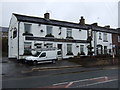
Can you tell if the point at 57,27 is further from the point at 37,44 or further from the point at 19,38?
the point at 19,38

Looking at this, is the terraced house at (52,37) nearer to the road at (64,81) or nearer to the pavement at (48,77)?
the pavement at (48,77)

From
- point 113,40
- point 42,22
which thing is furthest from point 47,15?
point 113,40

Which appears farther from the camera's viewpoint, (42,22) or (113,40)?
(113,40)

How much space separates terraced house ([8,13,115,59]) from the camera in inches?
1109

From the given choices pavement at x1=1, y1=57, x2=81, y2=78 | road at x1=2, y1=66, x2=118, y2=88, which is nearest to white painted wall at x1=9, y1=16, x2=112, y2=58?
pavement at x1=1, y1=57, x2=81, y2=78

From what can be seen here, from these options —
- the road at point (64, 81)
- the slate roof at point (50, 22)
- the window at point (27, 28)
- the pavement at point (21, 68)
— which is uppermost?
the slate roof at point (50, 22)

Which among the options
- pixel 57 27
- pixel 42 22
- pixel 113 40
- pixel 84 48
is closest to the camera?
pixel 42 22

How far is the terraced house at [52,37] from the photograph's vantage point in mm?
28156

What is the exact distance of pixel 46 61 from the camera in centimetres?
2520

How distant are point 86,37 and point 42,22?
10936 mm

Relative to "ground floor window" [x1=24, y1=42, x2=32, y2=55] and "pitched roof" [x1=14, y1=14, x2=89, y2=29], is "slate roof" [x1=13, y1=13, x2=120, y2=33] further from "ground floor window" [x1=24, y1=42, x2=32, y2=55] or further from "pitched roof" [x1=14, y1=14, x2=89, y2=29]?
"ground floor window" [x1=24, y1=42, x2=32, y2=55]

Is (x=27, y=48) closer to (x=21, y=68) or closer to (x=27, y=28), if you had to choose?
(x=27, y=28)

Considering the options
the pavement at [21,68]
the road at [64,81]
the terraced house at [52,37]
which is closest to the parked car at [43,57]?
the pavement at [21,68]

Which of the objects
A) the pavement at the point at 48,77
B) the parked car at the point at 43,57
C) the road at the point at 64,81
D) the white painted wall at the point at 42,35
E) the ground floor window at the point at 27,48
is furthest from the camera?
the white painted wall at the point at 42,35
